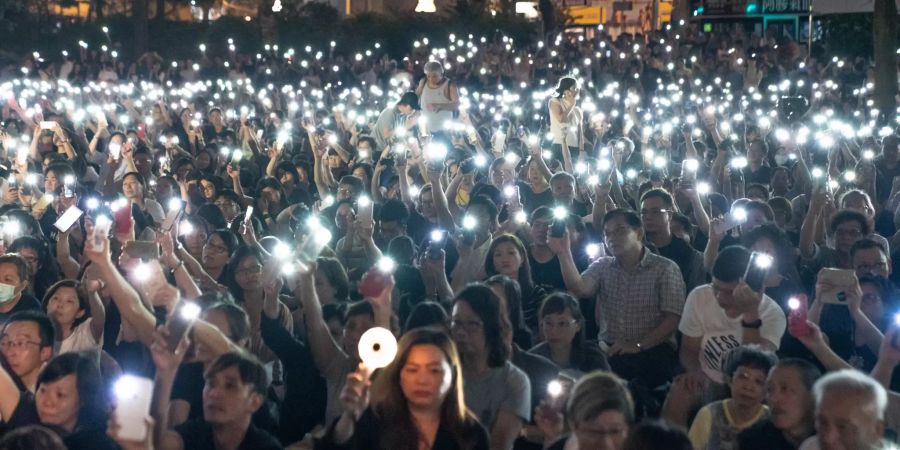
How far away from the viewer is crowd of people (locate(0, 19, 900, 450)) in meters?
4.84

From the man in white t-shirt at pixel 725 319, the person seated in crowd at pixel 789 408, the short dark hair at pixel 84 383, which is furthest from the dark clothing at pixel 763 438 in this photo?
the short dark hair at pixel 84 383

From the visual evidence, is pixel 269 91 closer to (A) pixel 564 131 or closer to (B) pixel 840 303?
(A) pixel 564 131

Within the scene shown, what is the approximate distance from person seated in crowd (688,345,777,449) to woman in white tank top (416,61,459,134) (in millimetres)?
9605

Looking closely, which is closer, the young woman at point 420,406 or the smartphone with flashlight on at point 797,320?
the young woman at point 420,406

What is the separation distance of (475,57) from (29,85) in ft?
Result: 34.5

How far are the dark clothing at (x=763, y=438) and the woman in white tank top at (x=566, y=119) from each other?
874 centimetres

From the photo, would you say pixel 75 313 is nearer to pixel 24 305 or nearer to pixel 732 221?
pixel 24 305

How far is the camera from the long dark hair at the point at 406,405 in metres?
4.75

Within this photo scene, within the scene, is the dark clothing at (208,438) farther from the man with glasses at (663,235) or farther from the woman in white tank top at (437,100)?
the woman in white tank top at (437,100)

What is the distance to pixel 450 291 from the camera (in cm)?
764

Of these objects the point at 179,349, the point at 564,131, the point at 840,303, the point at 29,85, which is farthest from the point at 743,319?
the point at 29,85

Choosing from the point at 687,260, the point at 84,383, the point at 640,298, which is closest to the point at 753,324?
the point at 640,298

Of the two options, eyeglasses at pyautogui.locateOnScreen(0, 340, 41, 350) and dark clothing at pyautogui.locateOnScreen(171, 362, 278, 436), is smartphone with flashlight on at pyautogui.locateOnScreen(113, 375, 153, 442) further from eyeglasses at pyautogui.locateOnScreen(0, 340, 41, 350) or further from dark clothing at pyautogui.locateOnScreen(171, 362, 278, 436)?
eyeglasses at pyautogui.locateOnScreen(0, 340, 41, 350)

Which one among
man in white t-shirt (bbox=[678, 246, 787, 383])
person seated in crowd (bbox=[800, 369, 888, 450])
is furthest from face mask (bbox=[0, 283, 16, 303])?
person seated in crowd (bbox=[800, 369, 888, 450])
